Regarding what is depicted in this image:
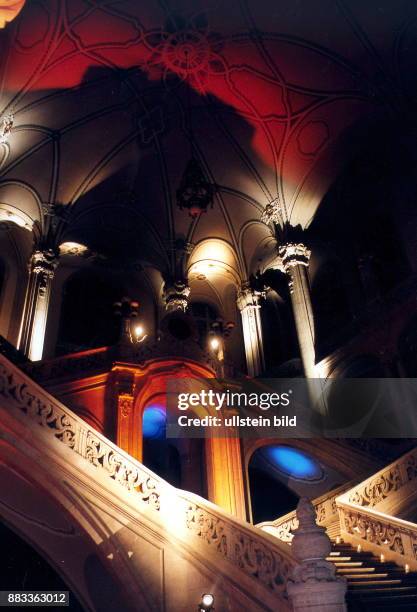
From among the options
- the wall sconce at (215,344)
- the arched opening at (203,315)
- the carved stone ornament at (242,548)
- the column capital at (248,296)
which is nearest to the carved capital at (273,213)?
the column capital at (248,296)

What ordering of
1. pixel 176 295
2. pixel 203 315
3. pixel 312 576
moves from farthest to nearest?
pixel 203 315, pixel 176 295, pixel 312 576

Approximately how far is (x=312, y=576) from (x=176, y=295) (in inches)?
Answer: 522

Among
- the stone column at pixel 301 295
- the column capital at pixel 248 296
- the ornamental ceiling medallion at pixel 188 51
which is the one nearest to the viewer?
the ornamental ceiling medallion at pixel 188 51

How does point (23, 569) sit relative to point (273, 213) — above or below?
below

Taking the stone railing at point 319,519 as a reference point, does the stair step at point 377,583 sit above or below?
below

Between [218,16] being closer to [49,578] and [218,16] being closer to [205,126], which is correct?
[205,126]

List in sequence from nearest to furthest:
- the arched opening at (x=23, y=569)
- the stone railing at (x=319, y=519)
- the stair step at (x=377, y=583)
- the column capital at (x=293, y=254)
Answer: the stair step at (x=377, y=583) < the arched opening at (x=23, y=569) < the stone railing at (x=319, y=519) < the column capital at (x=293, y=254)

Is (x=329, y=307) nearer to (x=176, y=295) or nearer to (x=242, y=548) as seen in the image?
(x=176, y=295)

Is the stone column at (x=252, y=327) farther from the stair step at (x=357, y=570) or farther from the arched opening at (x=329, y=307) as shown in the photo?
the stair step at (x=357, y=570)

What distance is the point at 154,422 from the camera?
12.9 m

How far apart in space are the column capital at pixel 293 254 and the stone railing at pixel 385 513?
8.22m

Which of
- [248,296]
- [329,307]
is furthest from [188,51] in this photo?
[329,307]

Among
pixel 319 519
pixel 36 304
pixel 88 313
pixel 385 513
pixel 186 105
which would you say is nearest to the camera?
pixel 385 513

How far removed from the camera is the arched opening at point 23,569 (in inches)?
326
